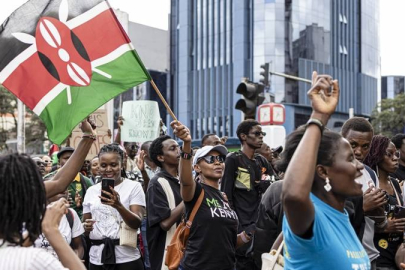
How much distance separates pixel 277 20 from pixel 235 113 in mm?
8986

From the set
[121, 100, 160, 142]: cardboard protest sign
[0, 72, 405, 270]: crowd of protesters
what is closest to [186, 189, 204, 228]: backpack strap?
[0, 72, 405, 270]: crowd of protesters

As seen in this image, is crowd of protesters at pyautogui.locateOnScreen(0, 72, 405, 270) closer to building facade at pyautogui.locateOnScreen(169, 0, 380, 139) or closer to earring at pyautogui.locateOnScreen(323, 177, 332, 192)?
earring at pyautogui.locateOnScreen(323, 177, 332, 192)

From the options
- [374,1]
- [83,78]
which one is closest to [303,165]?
[83,78]

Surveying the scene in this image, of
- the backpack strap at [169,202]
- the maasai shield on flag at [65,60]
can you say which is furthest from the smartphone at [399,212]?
the maasai shield on flag at [65,60]

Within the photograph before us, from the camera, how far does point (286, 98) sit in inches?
2158

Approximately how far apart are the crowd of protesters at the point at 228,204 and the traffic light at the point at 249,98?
79.4 inches

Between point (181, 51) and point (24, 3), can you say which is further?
point (181, 51)

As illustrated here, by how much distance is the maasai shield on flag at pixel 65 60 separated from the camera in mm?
5102

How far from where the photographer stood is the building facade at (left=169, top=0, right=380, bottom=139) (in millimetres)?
54625

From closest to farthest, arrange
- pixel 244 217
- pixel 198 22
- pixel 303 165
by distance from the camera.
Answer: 1. pixel 303 165
2. pixel 244 217
3. pixel 198 22

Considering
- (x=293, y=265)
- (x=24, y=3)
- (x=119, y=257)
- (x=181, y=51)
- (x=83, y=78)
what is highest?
(x=181, y=51)

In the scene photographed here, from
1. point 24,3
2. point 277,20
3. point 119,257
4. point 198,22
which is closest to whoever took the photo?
point 24,3

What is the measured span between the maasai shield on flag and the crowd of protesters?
1.71ft

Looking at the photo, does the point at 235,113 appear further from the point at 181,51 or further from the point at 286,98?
the point at 181,51
